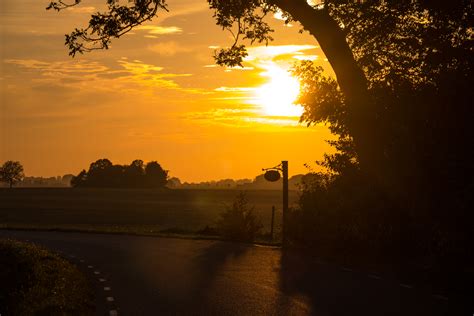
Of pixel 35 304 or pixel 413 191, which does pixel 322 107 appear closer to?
pixel 413 191

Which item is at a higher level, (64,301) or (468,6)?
(468,6)

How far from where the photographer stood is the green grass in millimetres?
14359

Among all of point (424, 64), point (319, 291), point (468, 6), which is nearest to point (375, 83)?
point (424, 64)

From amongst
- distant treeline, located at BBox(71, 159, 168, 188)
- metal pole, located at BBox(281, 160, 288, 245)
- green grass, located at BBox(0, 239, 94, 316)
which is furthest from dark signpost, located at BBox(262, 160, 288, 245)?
distant treeline, located at BBox(71, 159, 168, 188)

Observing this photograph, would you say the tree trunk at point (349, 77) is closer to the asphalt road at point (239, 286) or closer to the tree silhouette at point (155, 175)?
the asphalt road at point (239, 286)

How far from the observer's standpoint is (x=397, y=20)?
24172mm

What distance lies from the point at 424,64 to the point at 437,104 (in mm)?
3506

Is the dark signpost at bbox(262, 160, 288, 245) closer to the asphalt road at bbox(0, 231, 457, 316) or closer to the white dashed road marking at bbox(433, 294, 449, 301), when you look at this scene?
the asphalt road at bbox(0, 231, 457, 316)

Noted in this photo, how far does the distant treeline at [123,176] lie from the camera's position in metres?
181

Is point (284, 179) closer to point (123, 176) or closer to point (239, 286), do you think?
point (239, 286)

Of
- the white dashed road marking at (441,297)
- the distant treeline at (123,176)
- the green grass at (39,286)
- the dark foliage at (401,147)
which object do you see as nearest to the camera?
the green grass at (39,286)

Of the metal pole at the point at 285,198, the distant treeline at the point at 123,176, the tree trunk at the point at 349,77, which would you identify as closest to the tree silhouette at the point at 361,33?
the tree trunk at the point at 349,77

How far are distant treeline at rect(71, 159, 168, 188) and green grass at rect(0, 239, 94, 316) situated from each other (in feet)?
516

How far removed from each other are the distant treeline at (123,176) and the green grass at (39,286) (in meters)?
157
